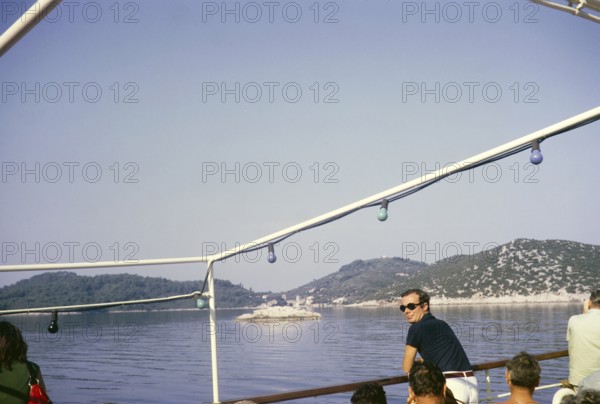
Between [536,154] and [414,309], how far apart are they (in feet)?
4.39

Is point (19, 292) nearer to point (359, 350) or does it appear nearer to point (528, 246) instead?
point (359, 350)

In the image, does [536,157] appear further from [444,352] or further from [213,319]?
[213,319]

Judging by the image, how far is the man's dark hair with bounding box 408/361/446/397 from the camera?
11.2ft

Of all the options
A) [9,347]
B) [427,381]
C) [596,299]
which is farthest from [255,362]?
[427,381]

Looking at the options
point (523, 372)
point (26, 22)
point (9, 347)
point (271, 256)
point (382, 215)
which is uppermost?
point (26, 22)

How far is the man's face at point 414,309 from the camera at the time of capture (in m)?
4.65

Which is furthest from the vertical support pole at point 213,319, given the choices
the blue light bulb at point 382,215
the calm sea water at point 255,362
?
the calm sea water at point 255,362

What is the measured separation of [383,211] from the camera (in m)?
4.73

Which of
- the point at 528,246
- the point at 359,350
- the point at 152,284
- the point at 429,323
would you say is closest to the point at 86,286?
the point at 152,284

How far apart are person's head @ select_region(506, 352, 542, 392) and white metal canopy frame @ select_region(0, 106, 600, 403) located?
1.21 m

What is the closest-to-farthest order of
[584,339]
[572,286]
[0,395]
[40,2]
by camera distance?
[40,2] < [0,395] < [584,339] < [572,286]

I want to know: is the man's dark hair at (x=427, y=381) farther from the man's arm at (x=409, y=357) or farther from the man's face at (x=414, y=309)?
the man's face at (x=414, y=309)

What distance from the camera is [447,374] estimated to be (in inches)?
178

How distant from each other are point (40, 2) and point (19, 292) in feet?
517
